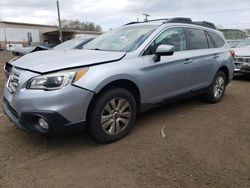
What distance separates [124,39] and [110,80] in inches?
48.4

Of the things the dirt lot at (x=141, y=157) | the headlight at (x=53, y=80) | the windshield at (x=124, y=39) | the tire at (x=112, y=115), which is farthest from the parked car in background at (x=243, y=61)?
the headlight at (x=53, y=80)

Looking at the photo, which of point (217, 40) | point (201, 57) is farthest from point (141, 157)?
point (217, 40)

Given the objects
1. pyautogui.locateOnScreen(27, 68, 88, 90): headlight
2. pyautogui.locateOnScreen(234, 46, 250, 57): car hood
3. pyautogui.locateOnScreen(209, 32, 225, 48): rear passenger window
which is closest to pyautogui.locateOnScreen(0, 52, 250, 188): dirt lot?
pyautogui.locateOnScreen(27, 68, 88, 90): headlight

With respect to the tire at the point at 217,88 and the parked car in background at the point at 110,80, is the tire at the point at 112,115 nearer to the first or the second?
Result: the parked car in background at the point at 110,80

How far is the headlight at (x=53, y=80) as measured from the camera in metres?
3.58

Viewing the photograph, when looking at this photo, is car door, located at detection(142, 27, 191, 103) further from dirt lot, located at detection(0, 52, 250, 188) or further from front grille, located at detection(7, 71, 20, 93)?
front grille, located at detection(7, 71, 20, 93)

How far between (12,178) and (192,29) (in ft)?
13.5

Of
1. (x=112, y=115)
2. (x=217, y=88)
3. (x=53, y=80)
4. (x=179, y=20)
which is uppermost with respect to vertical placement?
(x=179, y=20)

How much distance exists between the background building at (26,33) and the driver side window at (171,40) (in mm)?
50635

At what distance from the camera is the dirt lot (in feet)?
10.5

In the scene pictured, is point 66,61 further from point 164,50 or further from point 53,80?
point 164,50

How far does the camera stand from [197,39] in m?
5.81

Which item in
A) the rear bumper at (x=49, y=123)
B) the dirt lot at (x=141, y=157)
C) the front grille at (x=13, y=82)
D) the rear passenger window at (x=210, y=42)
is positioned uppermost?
the rear passenger window at (x=210, y=42)

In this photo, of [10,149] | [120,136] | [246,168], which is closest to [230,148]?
[246,168]
